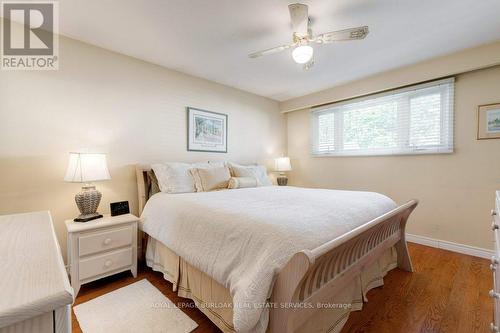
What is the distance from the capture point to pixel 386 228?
1.82m

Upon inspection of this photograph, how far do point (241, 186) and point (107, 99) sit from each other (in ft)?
5.97

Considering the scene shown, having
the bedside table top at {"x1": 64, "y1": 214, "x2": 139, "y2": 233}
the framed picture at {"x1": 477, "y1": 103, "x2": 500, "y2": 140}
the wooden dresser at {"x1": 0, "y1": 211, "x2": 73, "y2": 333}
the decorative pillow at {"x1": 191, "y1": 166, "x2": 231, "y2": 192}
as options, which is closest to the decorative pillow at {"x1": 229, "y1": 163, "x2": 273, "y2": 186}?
the decorative pillow at {"x1": 191, "y1": 166, "x2": 231, "y2": 192}

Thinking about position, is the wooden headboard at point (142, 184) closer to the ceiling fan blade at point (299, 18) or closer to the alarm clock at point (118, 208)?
the alarm clock at point (118, 208)

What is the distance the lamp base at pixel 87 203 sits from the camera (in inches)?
78.1

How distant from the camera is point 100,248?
192 cm

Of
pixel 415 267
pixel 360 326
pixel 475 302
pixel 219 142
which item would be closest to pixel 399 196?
pixel 415 267

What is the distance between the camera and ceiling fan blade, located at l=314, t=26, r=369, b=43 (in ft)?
5.54

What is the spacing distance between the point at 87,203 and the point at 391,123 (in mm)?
3870

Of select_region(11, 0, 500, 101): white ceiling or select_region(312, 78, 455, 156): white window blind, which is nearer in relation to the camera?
select_region(11, 0, 500, 101): white ceiling

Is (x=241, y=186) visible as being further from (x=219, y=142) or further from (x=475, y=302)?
(x=475, y=302)

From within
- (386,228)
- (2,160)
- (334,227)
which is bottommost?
(386,228)

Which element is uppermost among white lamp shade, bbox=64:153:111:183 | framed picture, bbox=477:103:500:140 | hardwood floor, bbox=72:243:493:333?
framed picture, bbox=477:103:500:140

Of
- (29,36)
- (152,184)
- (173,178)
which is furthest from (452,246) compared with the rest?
(29,36)

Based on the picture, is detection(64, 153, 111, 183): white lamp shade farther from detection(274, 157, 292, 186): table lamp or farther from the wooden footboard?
detection(274, 157, 292, 186): table lamp
